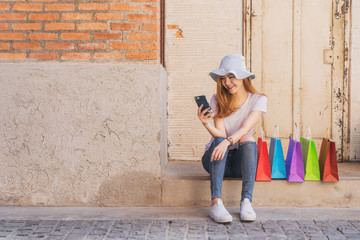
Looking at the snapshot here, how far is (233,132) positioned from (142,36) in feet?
3.94

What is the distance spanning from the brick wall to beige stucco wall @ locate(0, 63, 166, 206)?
0.19m

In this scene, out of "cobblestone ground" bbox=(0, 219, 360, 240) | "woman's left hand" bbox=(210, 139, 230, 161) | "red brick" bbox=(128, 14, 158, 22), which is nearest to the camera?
"cobblestone ground" bbox=(0, 219, 360, 240)

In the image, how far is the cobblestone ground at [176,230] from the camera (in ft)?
8.49

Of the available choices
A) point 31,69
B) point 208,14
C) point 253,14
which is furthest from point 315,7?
point 31,69

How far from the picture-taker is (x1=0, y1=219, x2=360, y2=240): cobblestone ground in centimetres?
259

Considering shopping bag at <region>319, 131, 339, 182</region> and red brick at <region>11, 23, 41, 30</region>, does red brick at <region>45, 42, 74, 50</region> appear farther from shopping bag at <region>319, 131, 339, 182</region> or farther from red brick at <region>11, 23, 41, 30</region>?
shopping bag at <region>319, 131, 339, 182</region>

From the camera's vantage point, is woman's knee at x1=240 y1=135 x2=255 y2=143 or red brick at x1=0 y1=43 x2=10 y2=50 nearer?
woman's knee at x1=240 y1=135 x2=255 y2=143

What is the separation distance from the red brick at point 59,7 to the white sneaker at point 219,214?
2.16m

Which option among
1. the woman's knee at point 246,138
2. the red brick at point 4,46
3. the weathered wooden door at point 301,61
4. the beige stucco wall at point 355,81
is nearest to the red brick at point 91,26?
the red brick at point 4,46

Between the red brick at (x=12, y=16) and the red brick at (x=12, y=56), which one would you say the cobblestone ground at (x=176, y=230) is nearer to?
the red brick at (x=12, y=56)

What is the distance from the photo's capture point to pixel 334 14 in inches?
170

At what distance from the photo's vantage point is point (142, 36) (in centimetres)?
331

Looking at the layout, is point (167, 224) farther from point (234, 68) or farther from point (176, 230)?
point (234, 68)

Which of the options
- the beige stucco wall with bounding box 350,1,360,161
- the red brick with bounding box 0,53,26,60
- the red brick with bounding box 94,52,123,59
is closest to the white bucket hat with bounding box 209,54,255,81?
the red brick with bounding box 94,52,123,59
